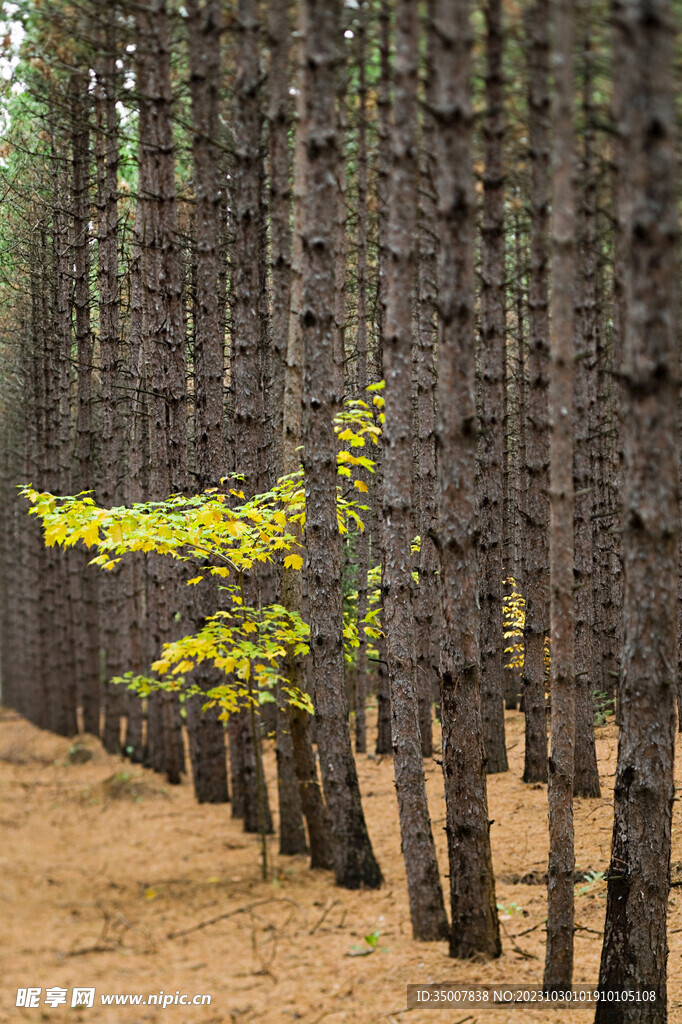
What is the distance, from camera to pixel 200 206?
940cm

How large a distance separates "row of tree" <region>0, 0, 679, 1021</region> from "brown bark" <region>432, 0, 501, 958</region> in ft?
0.06

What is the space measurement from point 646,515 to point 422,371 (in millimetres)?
7769

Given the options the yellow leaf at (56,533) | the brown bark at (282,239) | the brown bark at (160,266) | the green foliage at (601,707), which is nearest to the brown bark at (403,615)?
the brown bark at (282,239)

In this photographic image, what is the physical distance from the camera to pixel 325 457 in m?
7.52

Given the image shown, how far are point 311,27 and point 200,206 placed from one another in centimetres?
367

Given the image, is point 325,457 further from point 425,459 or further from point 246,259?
point 425,459

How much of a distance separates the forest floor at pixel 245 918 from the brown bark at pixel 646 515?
1.02 metres

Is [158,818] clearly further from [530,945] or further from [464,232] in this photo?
[464,232]

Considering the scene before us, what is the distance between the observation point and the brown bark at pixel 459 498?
5301mm

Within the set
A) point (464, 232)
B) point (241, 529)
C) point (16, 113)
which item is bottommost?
point (241, 529)

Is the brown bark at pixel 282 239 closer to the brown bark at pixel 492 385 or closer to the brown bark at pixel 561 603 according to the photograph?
the brown bark at pixel 492 385

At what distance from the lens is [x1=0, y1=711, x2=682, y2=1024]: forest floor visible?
604 cm

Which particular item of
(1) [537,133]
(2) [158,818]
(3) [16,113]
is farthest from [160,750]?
(1) [537,133]

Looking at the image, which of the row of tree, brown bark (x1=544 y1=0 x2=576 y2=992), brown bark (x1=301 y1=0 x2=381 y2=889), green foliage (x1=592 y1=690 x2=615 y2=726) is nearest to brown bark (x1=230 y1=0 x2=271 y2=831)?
the row of tree
